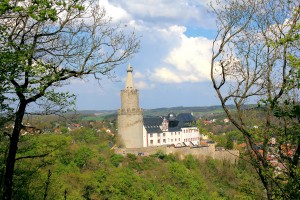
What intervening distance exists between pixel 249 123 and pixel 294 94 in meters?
1.31

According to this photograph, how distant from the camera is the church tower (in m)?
50.3

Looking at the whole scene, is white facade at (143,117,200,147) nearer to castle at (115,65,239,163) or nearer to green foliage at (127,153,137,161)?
castle at (115,65,239,163)

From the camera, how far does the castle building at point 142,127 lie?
50.4 meters

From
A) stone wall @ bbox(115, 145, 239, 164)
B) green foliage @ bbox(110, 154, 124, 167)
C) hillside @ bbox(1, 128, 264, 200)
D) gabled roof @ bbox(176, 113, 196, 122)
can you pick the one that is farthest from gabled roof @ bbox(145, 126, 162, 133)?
green foliage @ bbox(110, 154, 124, 167)

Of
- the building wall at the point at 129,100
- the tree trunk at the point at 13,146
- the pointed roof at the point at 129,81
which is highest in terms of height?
the pointed roof at the point at 129,81

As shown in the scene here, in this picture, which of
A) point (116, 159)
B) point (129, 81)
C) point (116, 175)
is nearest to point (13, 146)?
point (116, 175)

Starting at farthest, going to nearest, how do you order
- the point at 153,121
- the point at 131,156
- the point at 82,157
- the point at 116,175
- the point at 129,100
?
the point at 153,121 < the point at 129,100 < the point at 131,156 < the point at 82,157 < the point at 116,175

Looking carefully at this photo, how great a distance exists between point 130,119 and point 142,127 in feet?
7.55

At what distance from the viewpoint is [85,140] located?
6300 centimetres

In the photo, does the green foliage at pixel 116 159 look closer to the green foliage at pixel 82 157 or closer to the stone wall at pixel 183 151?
the stone wall at pixel 183 151

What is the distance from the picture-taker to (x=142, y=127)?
5206 cm

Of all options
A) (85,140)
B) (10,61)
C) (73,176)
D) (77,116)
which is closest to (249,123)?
(77,116)

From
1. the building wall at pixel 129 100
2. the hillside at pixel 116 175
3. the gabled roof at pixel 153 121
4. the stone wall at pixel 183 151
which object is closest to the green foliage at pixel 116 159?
the hillside at pixel 116 175

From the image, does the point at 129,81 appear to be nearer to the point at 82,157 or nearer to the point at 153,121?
the point at 153,121
